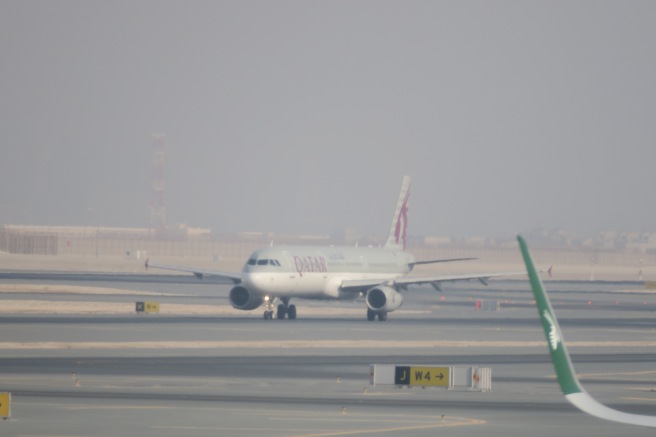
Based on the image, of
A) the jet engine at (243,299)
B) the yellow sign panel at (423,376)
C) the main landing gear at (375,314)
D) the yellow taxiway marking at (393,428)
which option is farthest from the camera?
the main landing gear at (375,314)

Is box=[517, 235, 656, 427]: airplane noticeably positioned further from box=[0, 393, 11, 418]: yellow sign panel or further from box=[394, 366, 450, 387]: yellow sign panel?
box=[394, 366, 450, 387]: yellow sign panel

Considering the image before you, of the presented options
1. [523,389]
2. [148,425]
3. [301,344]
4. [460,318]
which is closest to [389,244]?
[460,318]

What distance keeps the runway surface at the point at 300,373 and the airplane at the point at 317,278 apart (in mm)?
1193

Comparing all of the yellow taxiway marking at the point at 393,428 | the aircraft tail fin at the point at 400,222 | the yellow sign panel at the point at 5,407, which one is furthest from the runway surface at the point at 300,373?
the aircraft tail fin at the point at 400,222

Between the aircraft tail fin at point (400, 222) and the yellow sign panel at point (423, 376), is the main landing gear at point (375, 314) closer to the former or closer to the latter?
the aircraft tail fin at point (400, 222)

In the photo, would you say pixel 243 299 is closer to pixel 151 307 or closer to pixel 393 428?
pixel 151 307

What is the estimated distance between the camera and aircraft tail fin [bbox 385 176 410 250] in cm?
7631

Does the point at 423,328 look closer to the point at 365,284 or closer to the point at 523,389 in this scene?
the point at 365,284

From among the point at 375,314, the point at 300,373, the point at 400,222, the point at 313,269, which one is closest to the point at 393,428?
the point at 300,373

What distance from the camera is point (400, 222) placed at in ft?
255

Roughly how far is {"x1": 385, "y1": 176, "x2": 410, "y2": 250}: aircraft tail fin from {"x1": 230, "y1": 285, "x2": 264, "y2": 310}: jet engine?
1361 cm

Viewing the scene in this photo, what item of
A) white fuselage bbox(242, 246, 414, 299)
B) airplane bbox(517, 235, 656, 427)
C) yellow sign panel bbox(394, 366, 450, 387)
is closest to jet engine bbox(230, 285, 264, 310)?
white fuselage bbox(242, 246, 414, 299)

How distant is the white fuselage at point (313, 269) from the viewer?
6253 centimetres

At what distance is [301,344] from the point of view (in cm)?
4731
